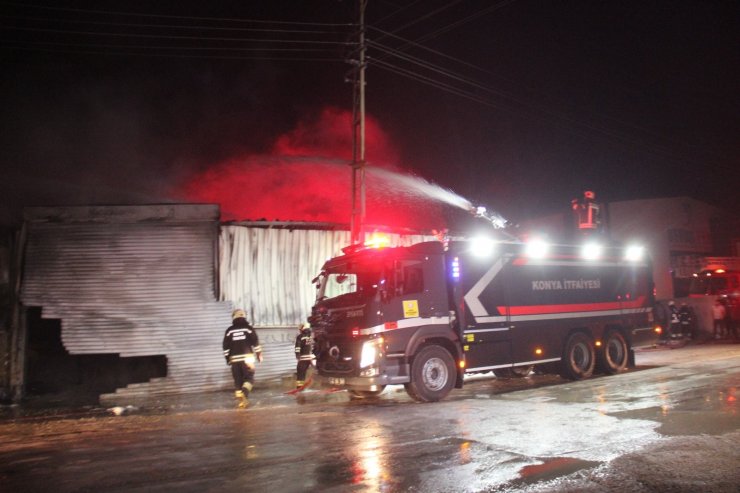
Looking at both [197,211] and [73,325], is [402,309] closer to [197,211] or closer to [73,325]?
[197,211]

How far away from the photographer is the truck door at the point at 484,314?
10227 mm

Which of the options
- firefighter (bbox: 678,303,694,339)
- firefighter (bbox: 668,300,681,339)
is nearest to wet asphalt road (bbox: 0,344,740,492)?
→ firefighter (bbox: 668,300,681,339)

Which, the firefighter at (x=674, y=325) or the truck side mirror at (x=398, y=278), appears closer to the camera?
the truck side mirror at (x=398, y=278)

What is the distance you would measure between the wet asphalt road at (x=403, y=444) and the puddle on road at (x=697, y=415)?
0.6 inches

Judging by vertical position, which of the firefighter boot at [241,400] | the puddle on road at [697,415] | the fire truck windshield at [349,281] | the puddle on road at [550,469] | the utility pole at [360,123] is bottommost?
the firefighter boot at [241,400]

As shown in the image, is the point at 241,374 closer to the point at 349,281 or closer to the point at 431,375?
the point at 349,281

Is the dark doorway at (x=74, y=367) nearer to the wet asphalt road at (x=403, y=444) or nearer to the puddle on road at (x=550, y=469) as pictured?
the wet asphalt road at (x=403, y=444)

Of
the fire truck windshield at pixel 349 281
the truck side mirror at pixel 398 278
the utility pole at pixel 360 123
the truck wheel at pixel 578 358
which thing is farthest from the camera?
the utility pole at pixel 360 123

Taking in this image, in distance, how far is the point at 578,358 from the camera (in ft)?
39.5

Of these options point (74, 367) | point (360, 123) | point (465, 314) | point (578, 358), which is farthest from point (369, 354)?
point (74, 367)

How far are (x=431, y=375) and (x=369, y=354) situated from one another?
1365 mm

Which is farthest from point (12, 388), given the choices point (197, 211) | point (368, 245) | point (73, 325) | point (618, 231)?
point (618, 231)

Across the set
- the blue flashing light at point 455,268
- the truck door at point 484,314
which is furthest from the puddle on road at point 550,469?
the blue flashing light at point 455,268

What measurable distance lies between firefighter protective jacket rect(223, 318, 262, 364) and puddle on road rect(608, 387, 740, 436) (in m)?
6.48
